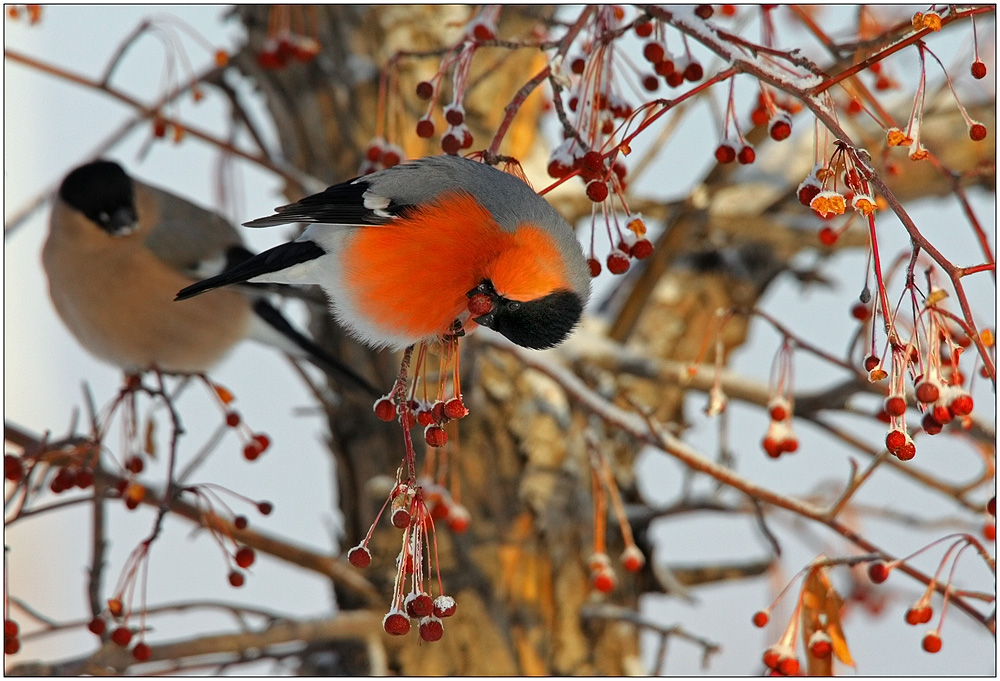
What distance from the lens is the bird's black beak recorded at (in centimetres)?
126

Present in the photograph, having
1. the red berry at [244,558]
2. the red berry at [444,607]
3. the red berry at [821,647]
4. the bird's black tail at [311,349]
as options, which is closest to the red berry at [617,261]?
the red berry at [444,607]

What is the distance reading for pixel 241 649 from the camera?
1989mm

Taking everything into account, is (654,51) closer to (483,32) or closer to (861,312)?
(483,32)

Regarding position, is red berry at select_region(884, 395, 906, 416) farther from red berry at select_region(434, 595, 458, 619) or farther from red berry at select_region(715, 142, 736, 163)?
red berry at select_region(434, 595, 458, 619)

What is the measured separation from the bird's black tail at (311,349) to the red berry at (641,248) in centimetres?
107

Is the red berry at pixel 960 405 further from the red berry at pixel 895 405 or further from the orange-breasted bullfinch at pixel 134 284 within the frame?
the orange-breasted bullfinch at pixel 134 284

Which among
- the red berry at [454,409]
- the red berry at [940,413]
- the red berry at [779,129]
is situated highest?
the red berry at [779,129]

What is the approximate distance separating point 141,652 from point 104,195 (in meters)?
1.17

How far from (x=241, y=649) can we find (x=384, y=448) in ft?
2.09

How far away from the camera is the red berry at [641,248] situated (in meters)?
1.33

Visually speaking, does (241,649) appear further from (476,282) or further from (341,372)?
(476,282)

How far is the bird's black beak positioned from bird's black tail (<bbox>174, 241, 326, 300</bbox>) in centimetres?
36

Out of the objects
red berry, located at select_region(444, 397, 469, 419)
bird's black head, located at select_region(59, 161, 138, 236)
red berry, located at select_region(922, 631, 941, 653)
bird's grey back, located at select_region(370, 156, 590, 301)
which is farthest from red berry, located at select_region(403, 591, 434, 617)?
bird's black head, located at select_region(59, 161, 138, 236)

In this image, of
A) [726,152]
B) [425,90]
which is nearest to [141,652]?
[425,90]
